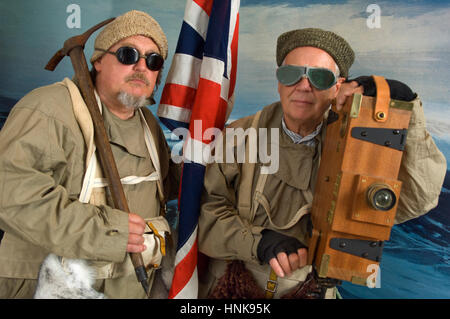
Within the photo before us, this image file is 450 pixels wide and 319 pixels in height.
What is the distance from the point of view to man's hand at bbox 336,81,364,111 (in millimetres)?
1117

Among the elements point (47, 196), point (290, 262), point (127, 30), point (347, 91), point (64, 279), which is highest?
point (127, 30)

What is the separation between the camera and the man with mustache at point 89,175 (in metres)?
1.14

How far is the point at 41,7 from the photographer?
2.00 meters

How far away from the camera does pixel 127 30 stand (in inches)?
54.6

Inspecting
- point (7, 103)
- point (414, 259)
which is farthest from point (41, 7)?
point (414, 259)

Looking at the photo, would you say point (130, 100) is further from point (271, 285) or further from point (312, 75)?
point (271, 285)

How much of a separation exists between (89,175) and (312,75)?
2.88ft

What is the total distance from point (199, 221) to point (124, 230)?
0.37m

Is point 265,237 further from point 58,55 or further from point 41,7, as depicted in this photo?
point 41,7
